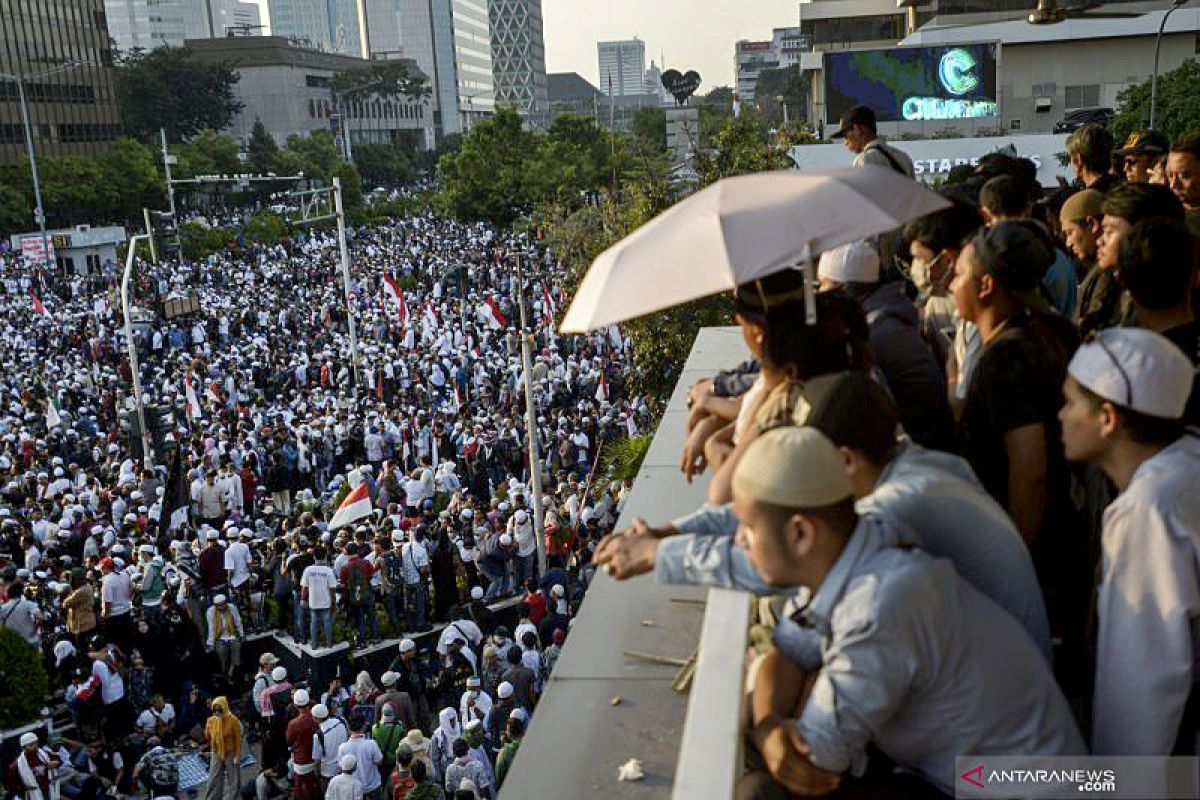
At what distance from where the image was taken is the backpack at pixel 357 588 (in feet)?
40.6

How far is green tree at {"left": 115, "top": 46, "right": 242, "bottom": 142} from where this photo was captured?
3199 inches

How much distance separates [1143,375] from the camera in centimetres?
229

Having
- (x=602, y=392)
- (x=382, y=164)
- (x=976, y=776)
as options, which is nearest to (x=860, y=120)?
(x=976, y=776)

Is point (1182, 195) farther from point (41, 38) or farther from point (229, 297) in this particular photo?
point (41, 38)

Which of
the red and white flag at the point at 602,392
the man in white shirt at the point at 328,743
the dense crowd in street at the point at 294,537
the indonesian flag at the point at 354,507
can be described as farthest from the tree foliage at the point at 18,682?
the red and white flag at the point at 602,392

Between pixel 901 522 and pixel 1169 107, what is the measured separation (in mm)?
33927

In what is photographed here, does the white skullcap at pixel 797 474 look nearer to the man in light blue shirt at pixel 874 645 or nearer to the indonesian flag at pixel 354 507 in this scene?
the man in light blue shirt at pixel 874 645

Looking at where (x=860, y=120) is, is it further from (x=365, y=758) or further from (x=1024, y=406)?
(x=365, y=758)

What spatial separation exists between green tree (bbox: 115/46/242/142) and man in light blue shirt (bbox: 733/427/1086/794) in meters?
87.1

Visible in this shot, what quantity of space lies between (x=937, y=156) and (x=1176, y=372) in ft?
118

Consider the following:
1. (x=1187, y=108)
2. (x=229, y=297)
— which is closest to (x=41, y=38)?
(x=229, y=297)

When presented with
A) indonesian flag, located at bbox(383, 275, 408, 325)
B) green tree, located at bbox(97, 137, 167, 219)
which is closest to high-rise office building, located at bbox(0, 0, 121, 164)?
green tree, located at bbox(97, 137, 167, 219)

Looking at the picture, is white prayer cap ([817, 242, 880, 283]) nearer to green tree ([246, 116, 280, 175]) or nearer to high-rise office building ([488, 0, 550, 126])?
green tree ([246, 116, 280, 175])

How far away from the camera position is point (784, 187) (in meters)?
3.10
